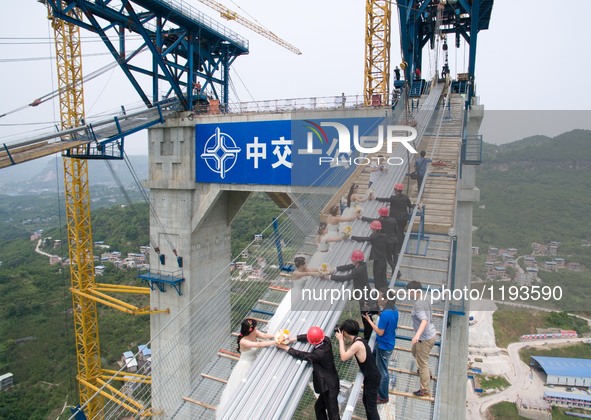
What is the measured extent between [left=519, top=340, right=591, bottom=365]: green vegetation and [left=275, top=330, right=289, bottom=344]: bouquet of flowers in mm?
32243

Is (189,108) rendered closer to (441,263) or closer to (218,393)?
(441,263)

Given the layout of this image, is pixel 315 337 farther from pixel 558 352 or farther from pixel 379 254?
pixel 558 352

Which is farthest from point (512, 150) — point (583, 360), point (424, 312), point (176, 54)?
point (424, 312)

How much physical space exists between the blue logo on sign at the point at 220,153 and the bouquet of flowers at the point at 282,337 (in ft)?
22.6

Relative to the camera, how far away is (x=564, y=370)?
2547 cm

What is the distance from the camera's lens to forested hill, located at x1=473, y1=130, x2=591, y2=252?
140 ft

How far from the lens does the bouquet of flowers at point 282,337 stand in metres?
2.98

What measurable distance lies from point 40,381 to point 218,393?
2183 cm

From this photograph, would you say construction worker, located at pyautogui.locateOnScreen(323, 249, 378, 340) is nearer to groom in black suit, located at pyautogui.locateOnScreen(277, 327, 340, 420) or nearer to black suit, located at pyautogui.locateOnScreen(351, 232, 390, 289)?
black suit, located at pyautogui.locateOnScreen(351, 232, 390, 289)

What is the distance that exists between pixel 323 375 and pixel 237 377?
69cm

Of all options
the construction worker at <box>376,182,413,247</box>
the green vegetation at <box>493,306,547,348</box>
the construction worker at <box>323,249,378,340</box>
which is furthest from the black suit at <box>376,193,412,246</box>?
the green vegetation at <box>493,306,547,348</box>

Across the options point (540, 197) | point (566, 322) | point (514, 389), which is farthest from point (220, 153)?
point (540, 197)

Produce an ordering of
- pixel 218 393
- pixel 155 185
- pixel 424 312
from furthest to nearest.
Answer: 1. pixel 155 185
2. pixel 218 393
3. pixel 424 312

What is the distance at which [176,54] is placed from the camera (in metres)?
11.4
